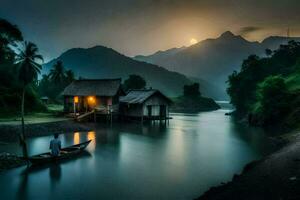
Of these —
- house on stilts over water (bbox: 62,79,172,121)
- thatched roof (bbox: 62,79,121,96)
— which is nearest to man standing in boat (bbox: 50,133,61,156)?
house on stilts over water (bbox: 62,79,172,121)

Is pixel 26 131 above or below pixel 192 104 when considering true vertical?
below

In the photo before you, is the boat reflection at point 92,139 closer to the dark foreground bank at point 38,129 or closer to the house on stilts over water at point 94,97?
the dark foreground bank at point 38,129

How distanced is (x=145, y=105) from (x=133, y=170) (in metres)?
31.2

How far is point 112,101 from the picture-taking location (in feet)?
170

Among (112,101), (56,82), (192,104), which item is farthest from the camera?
(192,104)

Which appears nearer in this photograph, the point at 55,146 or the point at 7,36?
the point at 55,146

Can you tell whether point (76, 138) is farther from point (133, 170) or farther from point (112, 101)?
point (112, 101)

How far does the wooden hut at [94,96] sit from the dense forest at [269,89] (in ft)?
83.0

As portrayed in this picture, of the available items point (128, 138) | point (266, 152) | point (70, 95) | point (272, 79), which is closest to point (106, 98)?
point (70, 95)

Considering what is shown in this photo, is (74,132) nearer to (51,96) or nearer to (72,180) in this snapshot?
(72,180)

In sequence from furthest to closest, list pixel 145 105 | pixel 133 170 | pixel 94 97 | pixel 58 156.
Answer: pixel 94 97, pixel 145 105, pixel 58 156, pixel 133 170

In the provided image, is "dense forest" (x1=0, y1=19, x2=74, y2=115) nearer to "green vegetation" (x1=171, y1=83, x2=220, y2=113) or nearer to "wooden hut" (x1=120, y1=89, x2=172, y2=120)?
"wooden hut" (x1=120, y1=89, x2=172, y2=120)

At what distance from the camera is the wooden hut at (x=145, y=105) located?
51.5 meters

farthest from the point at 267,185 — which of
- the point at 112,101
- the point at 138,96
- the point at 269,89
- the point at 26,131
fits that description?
the point at 112,101
